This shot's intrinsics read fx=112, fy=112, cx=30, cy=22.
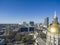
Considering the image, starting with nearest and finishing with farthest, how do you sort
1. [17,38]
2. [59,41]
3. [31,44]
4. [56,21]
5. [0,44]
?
1. [59,41]
2. [56,21]
3. [0,44]
4. [31,44]
5. [17,38]

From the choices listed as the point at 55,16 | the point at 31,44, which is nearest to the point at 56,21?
the point at 55,16

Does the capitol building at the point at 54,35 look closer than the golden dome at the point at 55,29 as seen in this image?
Yes

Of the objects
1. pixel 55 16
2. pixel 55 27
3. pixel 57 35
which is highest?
pixel 55 16

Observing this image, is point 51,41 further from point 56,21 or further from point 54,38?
point 56,21

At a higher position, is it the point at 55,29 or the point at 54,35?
the point at 55,29

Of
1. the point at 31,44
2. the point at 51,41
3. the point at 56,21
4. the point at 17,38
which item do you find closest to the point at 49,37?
the point at 51,41

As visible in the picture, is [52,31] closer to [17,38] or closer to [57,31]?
[57,31]

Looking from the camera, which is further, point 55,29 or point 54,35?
point 55,29

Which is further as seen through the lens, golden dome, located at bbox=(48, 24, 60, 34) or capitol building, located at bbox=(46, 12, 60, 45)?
golden dome, located at bbox=(48, 24, 60, 34)

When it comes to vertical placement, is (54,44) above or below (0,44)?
above

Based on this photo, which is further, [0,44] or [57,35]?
[0,44]

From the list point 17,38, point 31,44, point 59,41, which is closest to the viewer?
point 59,41
